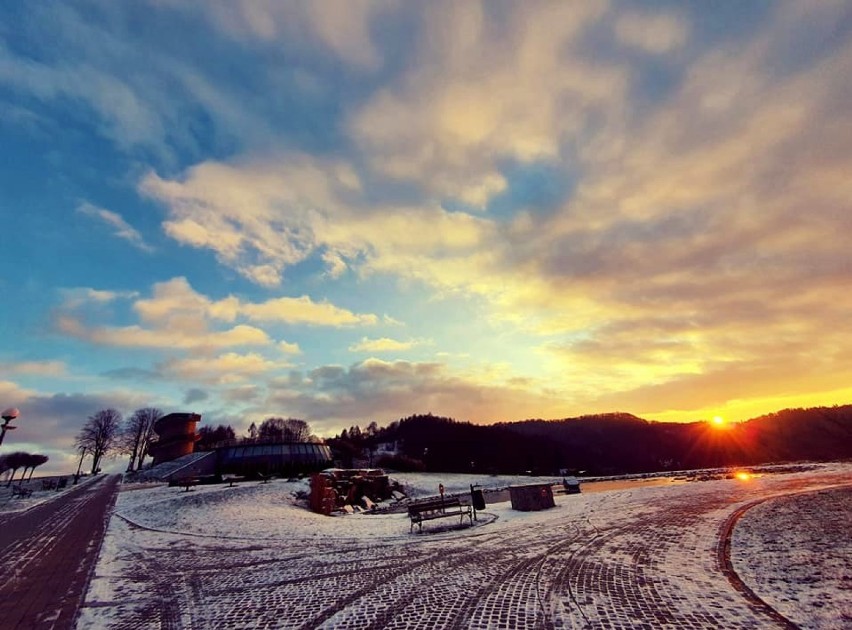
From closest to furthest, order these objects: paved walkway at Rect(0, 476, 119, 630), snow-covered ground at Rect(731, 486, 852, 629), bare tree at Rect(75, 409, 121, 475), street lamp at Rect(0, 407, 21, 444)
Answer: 1. snow-covered ground at Rect(731, 486, 852, 629)
2. paved walkway at Rect(0, 476, 119, 630)
3. street lamp at Rect(0, 407, 21, 444)
4. bare tree at Rect(75, 409, 121, 475)

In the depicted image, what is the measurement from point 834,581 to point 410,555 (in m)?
9.17

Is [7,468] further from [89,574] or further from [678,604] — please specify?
[678,604]

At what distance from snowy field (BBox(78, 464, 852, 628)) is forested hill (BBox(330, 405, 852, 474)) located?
7825 cm

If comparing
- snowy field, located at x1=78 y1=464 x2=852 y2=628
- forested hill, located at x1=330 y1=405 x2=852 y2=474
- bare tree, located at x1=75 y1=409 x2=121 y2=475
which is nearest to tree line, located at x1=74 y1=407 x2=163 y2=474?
bare tree, located at x1=75 y1=409 x2=121 y2=475

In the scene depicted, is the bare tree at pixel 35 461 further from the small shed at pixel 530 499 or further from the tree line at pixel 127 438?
the small shed at pixel 530 499

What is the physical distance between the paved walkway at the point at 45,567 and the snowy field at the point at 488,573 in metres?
0.49

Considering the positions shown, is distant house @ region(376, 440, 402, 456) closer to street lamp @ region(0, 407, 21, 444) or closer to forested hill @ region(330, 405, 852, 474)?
forested hill @ region(330, 405, 852, 474)

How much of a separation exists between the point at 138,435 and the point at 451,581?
368 ft

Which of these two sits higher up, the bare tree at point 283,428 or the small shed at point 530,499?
the bare tree at point 283,428

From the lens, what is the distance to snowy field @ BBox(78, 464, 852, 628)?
6.76m

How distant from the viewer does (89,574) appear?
36.3 ft

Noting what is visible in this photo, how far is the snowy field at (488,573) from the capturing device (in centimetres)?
676

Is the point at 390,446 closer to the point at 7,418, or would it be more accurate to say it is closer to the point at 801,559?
the point at 7,418

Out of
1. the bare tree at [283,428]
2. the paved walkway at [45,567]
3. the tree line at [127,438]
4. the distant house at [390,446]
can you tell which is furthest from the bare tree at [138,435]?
the paved walkway at [45,567]
